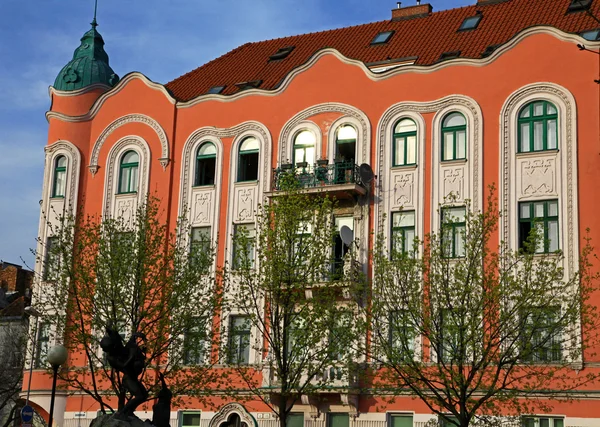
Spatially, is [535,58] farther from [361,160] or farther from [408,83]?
[361,160]

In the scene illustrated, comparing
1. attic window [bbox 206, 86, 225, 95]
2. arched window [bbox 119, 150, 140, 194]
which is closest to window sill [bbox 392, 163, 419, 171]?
attic window [bbox 206, 86, 225, 95]

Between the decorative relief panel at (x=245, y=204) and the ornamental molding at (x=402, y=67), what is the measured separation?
3.78 metres

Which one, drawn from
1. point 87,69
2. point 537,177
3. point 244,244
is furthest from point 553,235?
point 87,69

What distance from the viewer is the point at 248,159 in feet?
128

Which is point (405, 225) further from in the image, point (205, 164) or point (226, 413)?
point (226, 413)

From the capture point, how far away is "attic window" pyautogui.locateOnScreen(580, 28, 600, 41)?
3459cm

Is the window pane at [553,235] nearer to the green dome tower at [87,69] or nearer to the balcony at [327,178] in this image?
the balcony at [327,178]

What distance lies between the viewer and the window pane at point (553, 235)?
32.6 meters

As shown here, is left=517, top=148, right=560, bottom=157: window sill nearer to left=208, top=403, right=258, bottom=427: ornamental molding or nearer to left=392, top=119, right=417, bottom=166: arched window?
left=392, top=119, right=417, bottom=166: arched window

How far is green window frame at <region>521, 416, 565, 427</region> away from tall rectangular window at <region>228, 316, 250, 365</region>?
8.98m

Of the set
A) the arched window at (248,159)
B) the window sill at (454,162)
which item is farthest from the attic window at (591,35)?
the arched window at (248,159)

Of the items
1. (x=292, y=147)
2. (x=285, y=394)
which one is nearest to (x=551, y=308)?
(x=285, y=394)

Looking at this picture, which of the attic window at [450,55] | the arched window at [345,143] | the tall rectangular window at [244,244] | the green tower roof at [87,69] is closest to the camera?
the tall rectangular window at [244,244]

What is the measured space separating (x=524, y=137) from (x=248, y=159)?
412 inches
